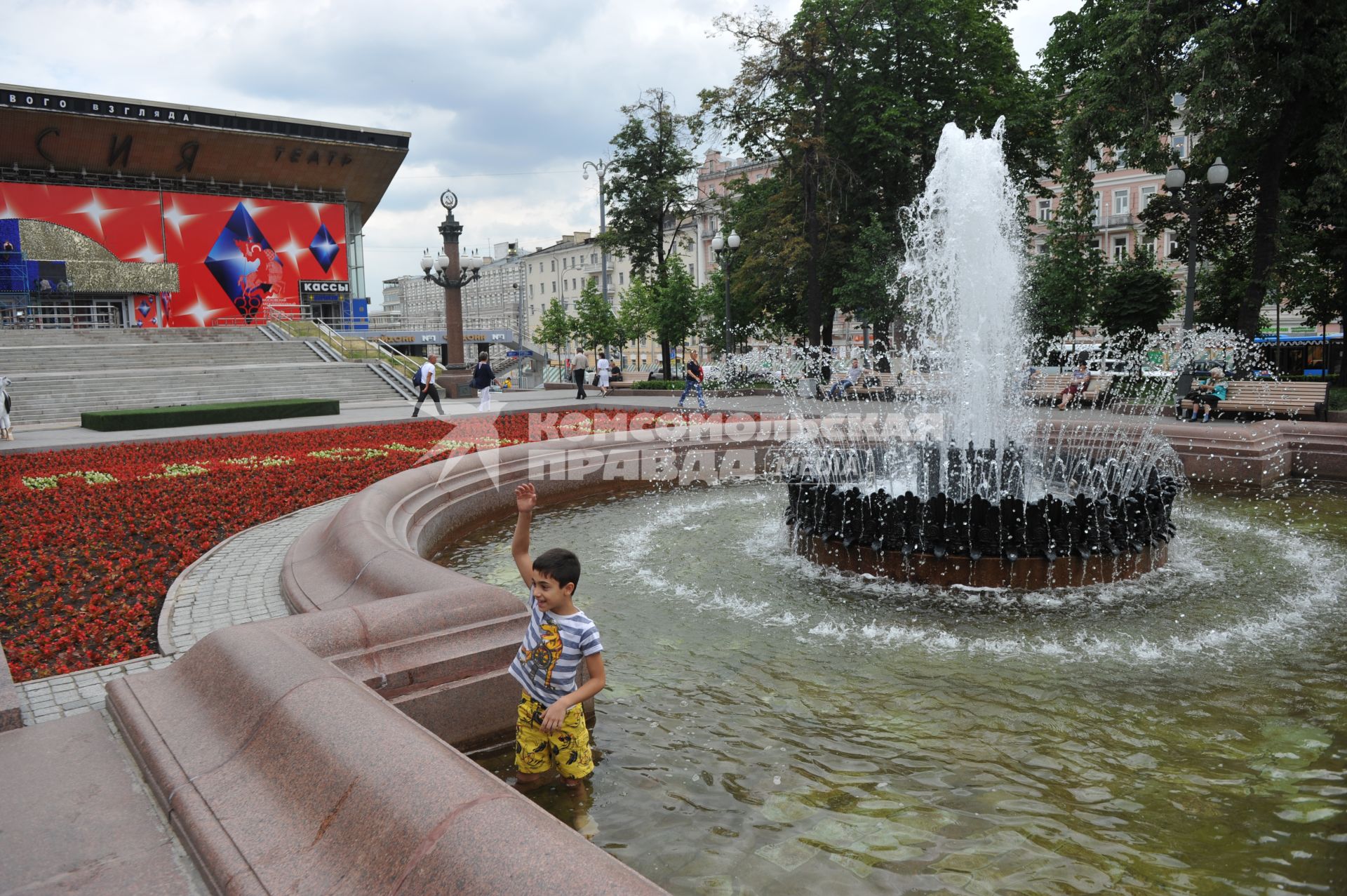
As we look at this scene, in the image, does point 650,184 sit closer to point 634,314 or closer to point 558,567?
point 634,314

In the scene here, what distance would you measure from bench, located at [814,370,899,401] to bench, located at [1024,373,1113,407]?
11.6 ft

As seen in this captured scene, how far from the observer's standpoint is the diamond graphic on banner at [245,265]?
48.0m

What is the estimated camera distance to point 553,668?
136 inches

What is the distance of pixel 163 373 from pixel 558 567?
29.6 metres

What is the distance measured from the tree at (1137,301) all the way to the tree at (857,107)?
872cm

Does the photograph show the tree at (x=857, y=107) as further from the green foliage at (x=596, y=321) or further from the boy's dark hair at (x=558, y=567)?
the boy's dark hair at (x=558, y=567)

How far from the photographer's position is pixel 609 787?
150 inches

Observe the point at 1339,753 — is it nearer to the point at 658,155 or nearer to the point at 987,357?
the point at 987,357

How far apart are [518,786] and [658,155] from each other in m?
39.6

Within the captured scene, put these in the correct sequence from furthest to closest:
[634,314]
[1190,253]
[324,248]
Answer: [634,314]
[324,248]
[1190,253]

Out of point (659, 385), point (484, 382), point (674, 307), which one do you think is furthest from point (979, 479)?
point (674, 307)

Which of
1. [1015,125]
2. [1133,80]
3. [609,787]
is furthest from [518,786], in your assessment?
[1015,125]

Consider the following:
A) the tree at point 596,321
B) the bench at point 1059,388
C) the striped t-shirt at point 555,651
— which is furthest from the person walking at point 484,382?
the tree at point 596,321

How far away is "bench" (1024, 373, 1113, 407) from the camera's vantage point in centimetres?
2102
